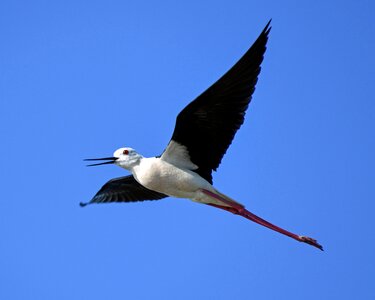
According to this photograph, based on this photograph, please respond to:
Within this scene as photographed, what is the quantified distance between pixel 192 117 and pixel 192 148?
635 mm

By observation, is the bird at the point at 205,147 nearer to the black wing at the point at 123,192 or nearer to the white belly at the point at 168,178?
the white belly at the point at 168,178

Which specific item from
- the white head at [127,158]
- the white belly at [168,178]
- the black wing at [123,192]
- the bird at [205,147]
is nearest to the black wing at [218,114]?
the bird at [205,147]

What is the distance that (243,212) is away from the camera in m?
9.97

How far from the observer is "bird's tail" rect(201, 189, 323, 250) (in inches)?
378

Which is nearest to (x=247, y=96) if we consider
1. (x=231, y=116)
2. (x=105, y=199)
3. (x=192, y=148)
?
(x=231, y=116)

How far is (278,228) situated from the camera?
9984mm

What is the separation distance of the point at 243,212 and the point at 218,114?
5.47 feet

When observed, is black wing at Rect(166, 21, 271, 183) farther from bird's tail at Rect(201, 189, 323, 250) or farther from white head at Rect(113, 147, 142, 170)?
white head at Rect(113, 147, 142, 170)

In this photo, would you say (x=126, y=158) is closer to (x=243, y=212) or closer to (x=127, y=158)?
(x=127, y=158)

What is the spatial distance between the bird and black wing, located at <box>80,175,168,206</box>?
1.07m

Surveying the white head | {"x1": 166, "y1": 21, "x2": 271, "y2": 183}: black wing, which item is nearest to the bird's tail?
{"x1": 166, "y1": 21, "x2": 271, "y2": 183}: black wing

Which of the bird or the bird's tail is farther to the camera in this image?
the bird's tail

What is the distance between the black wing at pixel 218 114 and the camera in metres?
8.67

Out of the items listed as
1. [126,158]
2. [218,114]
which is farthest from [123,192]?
[218,114]
